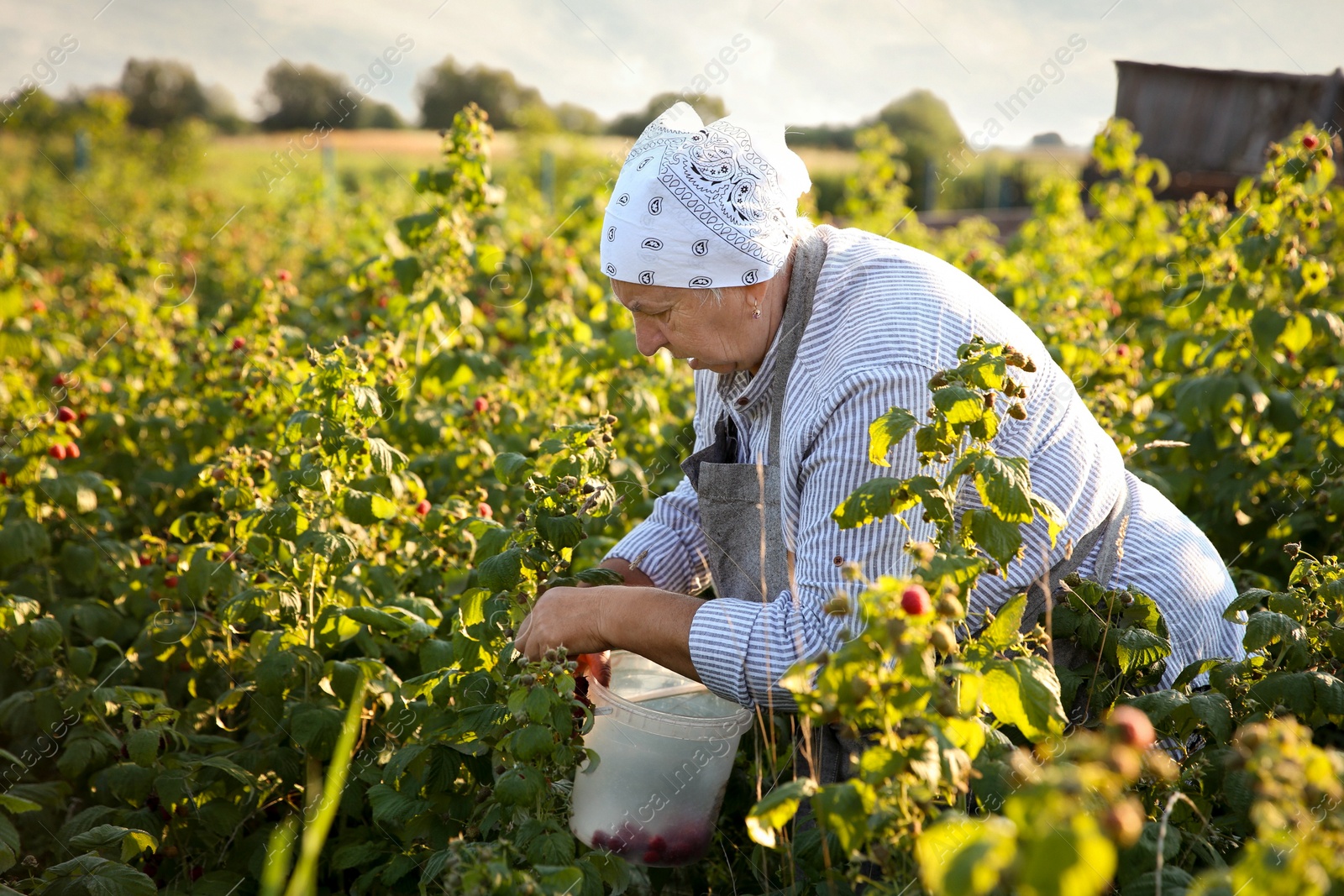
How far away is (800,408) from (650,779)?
64cm

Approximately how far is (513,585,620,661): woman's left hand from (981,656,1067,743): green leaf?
0.68 meters

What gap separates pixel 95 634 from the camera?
2707 millimetres

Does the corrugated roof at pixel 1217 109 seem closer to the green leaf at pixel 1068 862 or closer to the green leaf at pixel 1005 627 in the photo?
the green leaf at pixel 1005 627

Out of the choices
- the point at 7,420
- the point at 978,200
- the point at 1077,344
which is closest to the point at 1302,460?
the point at 1077,344

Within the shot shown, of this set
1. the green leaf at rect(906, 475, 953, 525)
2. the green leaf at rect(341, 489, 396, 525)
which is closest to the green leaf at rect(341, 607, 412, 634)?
the green leaf at rect(341, 489, 396, 525)

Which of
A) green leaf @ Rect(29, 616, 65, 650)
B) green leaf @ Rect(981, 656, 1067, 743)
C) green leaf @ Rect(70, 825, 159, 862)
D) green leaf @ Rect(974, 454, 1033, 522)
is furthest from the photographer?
green leaf @ Rect(29, 616, 65, 650)

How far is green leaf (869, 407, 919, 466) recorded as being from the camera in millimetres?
1370

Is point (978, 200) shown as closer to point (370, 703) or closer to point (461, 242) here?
point (461, 242)

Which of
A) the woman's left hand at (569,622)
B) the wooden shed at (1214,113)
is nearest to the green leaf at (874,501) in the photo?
the woman's left hand at (569,622)

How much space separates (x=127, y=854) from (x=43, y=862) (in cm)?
66

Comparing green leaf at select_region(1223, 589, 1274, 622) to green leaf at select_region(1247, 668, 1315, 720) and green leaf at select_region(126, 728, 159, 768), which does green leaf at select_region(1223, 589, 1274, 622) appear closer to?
green leaf at select_region(1247, 668, 1315, 720)

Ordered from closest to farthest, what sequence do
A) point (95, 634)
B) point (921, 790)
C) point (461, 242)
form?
point (921, 790), point (95, 634), point (461, 242)

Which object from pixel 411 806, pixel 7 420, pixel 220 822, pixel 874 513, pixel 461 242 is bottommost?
pixel 220 822

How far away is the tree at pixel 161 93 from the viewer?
25016 millimetres
